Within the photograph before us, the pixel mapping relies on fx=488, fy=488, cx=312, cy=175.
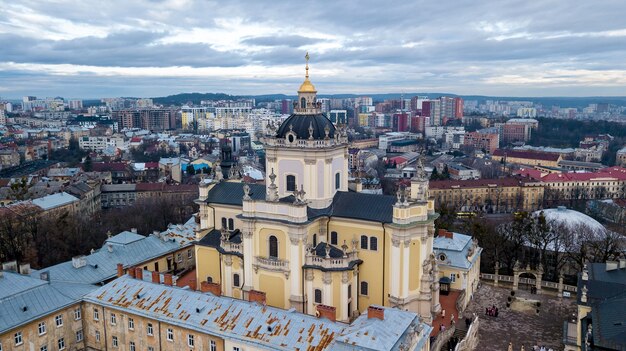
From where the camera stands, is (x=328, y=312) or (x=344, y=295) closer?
(x=328, y=312)

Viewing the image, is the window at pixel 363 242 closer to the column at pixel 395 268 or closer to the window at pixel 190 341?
the column at pixel 395 268

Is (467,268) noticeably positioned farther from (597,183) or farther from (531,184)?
(597,183)

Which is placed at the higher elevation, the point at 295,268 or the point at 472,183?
the point at 295,268

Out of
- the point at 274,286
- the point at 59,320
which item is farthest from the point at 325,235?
the point at 59,320

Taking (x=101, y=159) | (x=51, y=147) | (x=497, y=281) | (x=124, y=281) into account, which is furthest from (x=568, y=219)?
(x=51, y=147)

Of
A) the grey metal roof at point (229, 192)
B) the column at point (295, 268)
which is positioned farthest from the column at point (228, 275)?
the column at point (295, 268)

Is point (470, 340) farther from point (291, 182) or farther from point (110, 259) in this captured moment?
point (110, 259)

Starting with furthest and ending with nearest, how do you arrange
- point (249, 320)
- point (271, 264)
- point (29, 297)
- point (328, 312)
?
point (271, 264) → point (29, 297) → point (249, 320) → point (328, 312)
